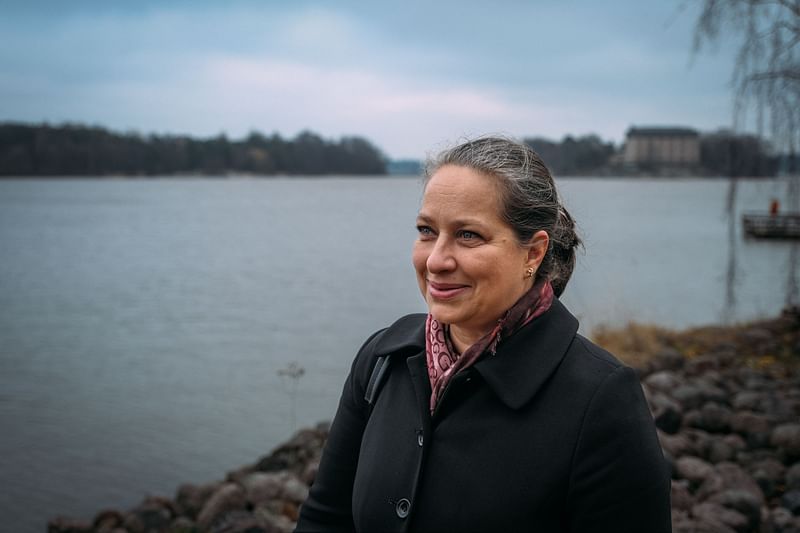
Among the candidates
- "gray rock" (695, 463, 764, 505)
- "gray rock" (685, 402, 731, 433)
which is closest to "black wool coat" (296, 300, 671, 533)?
Answer: "gray rock" (695, 463, 764, 505)

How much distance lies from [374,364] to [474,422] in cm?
46

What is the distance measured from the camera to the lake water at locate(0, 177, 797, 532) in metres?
9.59

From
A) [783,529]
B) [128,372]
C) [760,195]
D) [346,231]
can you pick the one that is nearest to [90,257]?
[346,231]

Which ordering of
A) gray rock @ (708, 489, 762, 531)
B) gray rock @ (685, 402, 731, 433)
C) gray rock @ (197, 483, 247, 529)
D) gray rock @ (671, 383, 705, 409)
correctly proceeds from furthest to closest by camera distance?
gray rock @ (671, 383, 705, 409) < gray rock @ (685, 402, 731, 433) < gray rock @ (197, 483, 247, 529) < gray rock @ (708, 489, 762, 531)

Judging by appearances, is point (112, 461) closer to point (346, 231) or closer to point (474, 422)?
point (474, 422)

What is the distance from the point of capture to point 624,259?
30.2 m

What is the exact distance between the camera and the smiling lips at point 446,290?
233 centimetres

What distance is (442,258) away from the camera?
90.8 inches

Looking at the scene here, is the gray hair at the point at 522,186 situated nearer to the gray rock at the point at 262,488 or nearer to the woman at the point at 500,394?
the woman at the point at 500,394

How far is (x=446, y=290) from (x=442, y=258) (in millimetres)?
103

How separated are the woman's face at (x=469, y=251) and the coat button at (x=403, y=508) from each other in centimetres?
54

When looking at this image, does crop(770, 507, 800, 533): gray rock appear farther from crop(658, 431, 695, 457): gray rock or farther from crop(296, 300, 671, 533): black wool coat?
crop(296, 300, 671, 533): black wool coat

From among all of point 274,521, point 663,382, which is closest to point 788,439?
point 663,382

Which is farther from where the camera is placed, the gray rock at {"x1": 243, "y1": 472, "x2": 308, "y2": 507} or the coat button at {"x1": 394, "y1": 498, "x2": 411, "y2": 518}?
the gray rock at {"x1": 243, "y1": 472, "x2": 308, "y2": 507}
